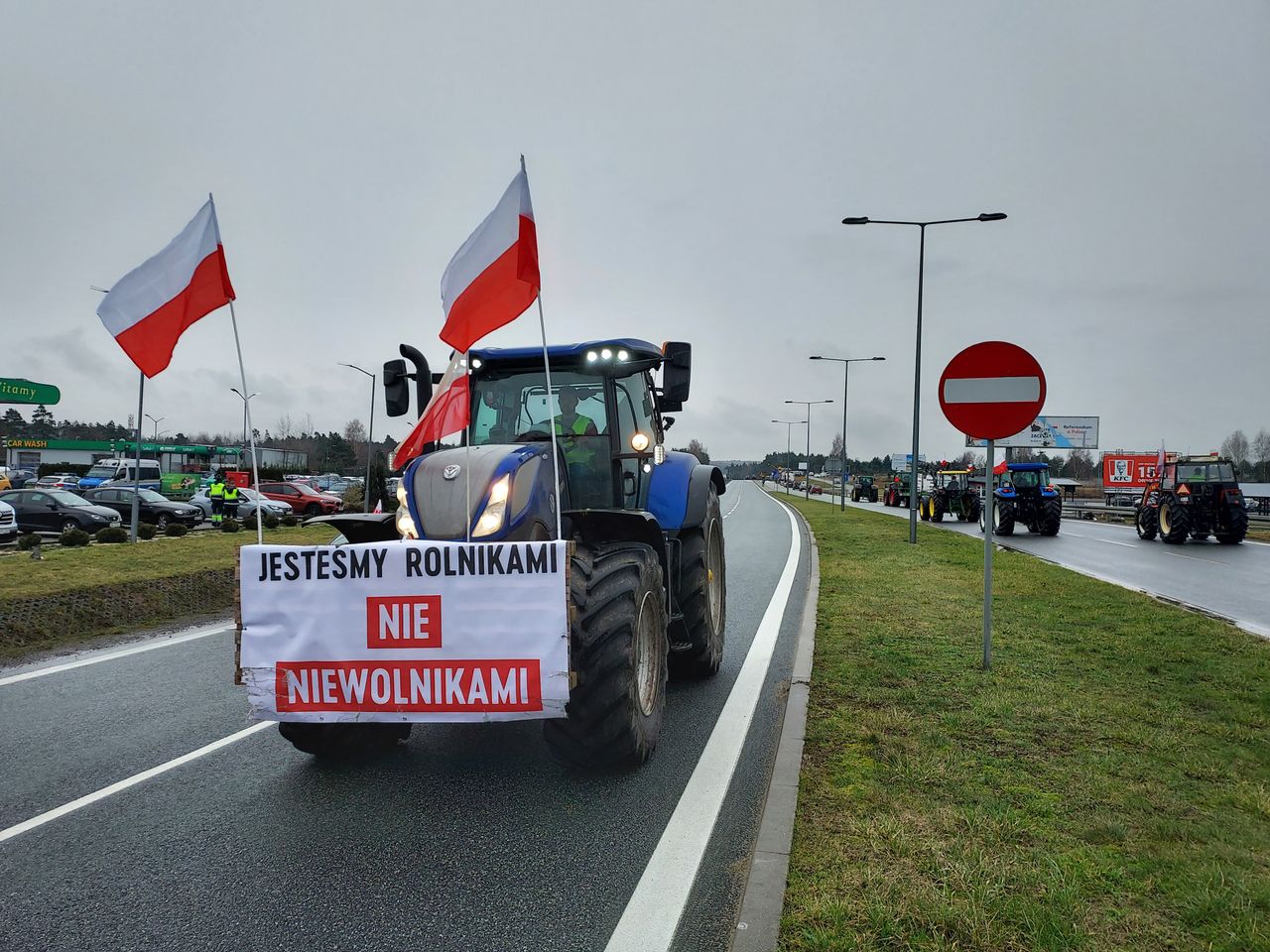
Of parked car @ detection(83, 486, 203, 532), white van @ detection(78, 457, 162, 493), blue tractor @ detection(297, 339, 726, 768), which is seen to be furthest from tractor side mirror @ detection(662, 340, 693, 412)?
white van @ detection(78, 457, 162, 493)

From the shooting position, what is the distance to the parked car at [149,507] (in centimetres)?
2634

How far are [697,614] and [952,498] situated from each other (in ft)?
105

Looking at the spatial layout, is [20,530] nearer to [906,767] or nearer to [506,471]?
[506,471]

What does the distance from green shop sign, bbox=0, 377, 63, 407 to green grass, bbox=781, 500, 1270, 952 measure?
1210cm

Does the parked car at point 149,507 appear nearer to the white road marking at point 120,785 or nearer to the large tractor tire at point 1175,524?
the white road marking at point 120,785

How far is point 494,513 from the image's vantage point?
4.77 m

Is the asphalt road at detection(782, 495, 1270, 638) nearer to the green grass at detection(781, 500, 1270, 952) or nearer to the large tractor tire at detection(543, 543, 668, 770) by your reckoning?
the green grass at detection(781, 500, 1270, 952)

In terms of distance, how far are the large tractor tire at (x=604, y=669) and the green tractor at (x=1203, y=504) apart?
2234cm

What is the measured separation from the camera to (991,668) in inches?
269

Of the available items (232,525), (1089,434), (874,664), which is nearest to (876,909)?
(874,664)

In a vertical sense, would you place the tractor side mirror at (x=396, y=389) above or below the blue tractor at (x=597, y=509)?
above

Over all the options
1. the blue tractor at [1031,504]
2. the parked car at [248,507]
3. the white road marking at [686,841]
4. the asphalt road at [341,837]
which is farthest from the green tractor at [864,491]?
the asphalt road at [341,837]

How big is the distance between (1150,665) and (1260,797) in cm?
322

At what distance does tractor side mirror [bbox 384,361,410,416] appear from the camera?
583cm
